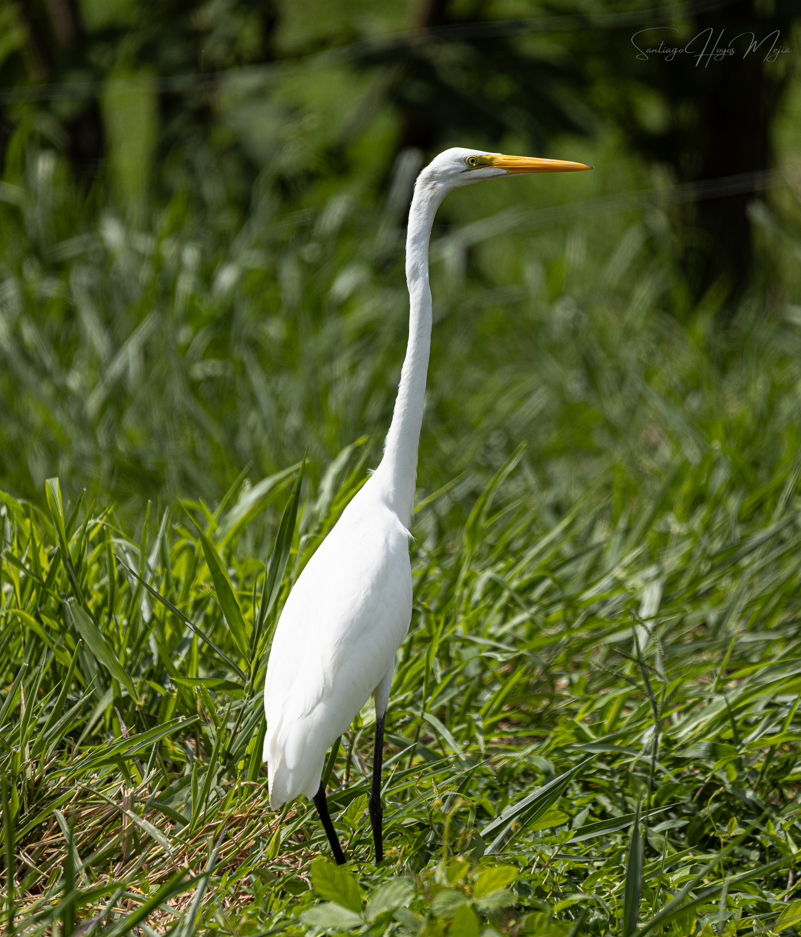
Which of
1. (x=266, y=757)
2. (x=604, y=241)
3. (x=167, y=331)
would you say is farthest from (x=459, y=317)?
(x=266, y=757)

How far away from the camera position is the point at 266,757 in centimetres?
139

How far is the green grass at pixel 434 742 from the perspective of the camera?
4.34ft

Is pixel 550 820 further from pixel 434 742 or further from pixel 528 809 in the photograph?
pixel 434 742

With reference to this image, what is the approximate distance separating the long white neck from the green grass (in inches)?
9.1

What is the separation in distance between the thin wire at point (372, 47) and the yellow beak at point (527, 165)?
2.57m

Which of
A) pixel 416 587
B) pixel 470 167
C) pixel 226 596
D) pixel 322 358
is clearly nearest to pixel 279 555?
pixel 226 596

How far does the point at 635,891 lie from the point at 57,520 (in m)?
1.20

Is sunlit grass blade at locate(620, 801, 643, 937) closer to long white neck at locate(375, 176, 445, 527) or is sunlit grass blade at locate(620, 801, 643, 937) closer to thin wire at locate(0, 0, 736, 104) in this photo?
long white neck at locate(375, 176, 445, 527)

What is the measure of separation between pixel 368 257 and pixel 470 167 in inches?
88.7

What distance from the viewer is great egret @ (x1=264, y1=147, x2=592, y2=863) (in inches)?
53.7

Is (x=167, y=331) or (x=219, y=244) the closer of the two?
(x=167, y=331)

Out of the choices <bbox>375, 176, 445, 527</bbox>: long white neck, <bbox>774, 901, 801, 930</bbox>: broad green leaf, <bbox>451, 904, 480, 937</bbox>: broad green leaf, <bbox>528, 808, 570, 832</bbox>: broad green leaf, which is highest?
<bbox>375, 176, 445, 527</bbox>: long white neck

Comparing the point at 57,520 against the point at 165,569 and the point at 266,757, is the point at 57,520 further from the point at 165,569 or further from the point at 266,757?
the point at 266,757

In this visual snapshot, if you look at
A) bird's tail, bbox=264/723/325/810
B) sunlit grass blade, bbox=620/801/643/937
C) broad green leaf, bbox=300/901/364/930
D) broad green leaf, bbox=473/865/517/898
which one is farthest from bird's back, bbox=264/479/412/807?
sunlit grass blade, bbox=620/801/643/937
